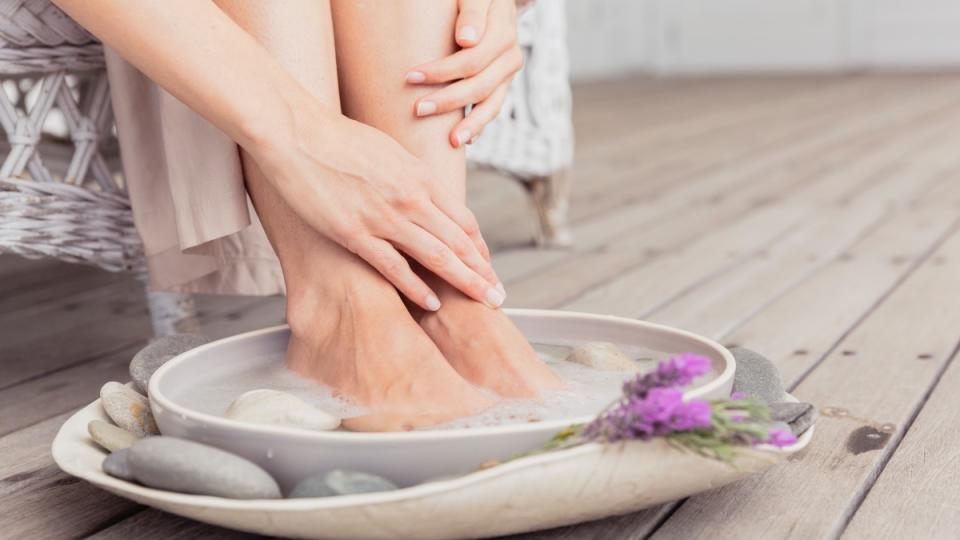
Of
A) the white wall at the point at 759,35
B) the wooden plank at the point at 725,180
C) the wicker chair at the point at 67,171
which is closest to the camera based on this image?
the wicker chair at the point at 67,171

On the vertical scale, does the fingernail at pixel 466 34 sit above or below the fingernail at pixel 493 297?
above

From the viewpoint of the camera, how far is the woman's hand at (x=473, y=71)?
951mm

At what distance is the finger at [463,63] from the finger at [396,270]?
0.51 feet

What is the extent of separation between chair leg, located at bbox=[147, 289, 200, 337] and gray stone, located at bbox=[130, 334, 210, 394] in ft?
0.74

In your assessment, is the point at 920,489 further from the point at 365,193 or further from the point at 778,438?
the point at 365,193

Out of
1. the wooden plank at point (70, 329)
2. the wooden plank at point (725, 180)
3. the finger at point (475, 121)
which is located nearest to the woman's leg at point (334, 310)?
the finger at point (475, 121)

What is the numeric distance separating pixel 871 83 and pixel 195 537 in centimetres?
539

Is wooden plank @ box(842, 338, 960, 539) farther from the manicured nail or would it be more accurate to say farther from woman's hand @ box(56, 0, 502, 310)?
the manicured nail

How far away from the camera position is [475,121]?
0.97 meters

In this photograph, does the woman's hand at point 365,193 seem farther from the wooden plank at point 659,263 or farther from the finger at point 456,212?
the wooden plank at point 659,263

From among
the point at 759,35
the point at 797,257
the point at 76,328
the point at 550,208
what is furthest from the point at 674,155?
the point at 759,35

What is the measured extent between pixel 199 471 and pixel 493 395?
0.78 feet

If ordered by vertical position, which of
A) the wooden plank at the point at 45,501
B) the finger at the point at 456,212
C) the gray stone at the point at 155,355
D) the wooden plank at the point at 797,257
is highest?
the finger at the point at 456,212

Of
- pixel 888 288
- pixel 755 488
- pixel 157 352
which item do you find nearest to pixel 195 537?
pixel 157 352
